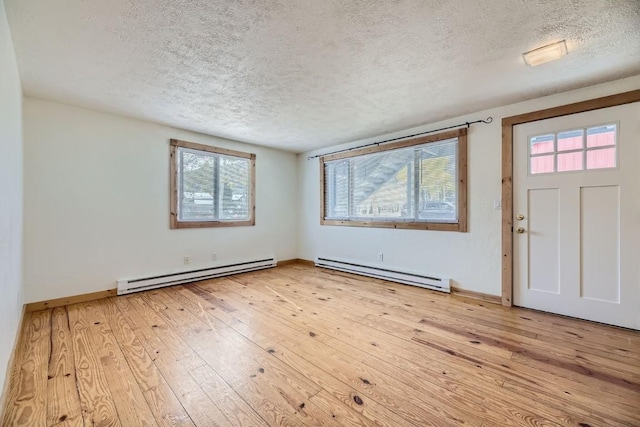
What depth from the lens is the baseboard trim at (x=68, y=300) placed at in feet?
9.61

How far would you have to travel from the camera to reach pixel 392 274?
4090 millimetres

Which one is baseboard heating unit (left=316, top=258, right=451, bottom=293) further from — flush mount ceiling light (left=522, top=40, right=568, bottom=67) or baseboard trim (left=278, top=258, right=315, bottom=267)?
flush mount ceiling light (left=522, top=40, right=568, bottom=67)

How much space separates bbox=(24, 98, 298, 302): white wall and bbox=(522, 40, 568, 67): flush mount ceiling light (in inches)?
159

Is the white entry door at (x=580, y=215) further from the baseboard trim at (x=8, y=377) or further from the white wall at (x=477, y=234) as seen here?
the baseboard trim at (x=8, y=377)

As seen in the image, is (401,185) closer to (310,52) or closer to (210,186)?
(310,52)

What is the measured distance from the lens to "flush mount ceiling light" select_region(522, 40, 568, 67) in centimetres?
198

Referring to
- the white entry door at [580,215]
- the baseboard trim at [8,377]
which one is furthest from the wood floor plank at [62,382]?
the white entry door at [580,215]

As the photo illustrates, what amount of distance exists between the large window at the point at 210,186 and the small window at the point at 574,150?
162 inches

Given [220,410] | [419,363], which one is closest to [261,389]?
[220,410]

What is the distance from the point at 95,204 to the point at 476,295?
4811 mm

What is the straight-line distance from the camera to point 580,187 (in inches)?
106

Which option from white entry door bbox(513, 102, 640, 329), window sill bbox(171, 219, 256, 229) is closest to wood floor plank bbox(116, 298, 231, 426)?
window sill bbox(171, 219, 256, 229)

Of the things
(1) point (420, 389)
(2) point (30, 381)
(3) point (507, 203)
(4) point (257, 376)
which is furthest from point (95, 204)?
(3) point (507, 203)

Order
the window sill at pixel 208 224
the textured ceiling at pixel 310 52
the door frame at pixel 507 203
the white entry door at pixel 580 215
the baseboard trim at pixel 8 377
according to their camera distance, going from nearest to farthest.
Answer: the baseboard trim at pixel 8 377 → the textured ceiling at pixel 310 52 → the white entry door at pixel 580 215 → the door frame at pixel 507 203 → the window sill at pixel 208 224
